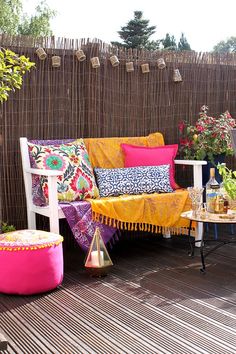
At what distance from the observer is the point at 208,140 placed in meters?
5.07

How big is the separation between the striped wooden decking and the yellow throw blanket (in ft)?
1.11

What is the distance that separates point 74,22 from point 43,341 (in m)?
22.3

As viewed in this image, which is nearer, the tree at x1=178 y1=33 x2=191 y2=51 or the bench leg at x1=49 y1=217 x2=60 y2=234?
the bench leg at x1=49 y1=217 x2=60 y2=234

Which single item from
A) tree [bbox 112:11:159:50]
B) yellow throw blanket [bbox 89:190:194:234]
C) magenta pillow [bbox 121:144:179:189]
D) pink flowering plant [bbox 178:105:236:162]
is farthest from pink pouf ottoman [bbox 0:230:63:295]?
tree [bbox 112:11:159:50]

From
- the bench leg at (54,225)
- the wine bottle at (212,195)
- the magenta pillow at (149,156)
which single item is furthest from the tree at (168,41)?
the bench leg at (54,225)

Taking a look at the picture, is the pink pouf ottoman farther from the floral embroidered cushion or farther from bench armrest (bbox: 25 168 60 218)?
the floral embroidered cushion

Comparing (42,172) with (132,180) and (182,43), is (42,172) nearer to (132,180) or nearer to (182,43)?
(132,180)

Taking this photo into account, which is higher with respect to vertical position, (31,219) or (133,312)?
(31,219)

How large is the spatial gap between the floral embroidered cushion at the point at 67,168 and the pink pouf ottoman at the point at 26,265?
87 centimetres

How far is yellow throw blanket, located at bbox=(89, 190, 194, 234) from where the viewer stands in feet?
13.5

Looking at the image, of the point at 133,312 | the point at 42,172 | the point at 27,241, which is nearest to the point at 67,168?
the point at 42,172

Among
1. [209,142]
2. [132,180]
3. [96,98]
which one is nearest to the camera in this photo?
[132,180]

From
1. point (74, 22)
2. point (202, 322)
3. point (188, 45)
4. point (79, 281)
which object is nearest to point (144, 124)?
point (79, 281)

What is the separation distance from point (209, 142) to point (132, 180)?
1024 millimetres
